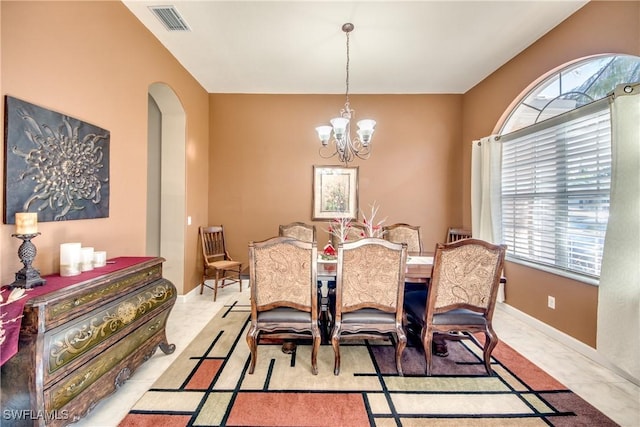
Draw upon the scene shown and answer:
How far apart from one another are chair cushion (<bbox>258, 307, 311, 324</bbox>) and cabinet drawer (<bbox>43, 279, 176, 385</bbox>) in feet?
2.74

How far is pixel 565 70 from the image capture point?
2646mm

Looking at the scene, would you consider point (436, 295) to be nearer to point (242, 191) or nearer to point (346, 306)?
point (346, 306)

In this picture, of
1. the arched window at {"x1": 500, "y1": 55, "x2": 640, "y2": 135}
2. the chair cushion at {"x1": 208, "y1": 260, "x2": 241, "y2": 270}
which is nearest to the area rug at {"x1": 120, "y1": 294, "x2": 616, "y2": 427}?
the chair cushion at {"x1": 208, "y1": 260, "x2": 241, "y2": 270}

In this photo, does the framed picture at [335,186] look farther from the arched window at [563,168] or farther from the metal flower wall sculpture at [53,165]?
the metal flower wall sculpture at [53,165]

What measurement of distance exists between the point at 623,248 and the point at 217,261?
4416mm

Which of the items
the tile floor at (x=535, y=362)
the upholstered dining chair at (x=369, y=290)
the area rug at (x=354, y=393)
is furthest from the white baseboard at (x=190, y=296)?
the upholstered dining chair at (x=369, y=290)

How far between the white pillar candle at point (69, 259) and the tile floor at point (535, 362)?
0.89 m

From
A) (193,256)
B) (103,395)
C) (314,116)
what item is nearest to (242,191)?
(193,256)

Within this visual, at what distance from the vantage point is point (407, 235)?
3387mm

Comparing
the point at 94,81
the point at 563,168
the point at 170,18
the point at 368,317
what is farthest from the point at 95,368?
the point at 563,168

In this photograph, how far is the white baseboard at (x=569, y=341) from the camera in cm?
208

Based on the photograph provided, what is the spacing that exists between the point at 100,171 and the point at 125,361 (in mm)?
1455

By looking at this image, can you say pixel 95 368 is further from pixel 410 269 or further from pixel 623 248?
pixel 623 248

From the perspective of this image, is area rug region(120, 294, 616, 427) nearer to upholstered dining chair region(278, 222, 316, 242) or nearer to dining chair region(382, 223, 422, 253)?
dining chair region(382, 223, 422, 253)
